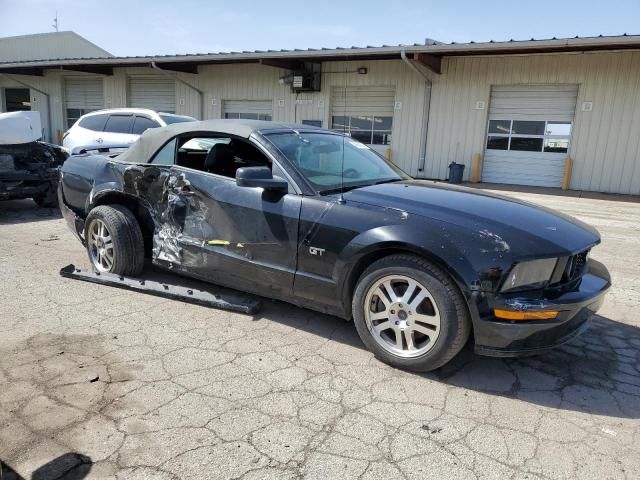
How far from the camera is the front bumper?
2.80m

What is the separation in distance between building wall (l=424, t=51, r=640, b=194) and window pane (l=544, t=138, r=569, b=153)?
229mm

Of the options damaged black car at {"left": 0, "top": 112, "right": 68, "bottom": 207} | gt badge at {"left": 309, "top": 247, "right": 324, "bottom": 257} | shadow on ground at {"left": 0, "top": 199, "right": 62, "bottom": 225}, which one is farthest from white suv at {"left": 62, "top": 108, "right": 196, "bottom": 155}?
gt badge at {"left": 309, "top": 247, "right": 324, "bottom": 257}

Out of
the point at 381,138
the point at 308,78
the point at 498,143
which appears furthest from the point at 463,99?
the point at 308,78

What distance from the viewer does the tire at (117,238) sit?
14.7ft

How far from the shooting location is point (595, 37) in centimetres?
1209

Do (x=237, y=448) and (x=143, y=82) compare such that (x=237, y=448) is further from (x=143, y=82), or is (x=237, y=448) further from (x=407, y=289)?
(x=143, y=82)

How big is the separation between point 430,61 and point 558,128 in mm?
4229

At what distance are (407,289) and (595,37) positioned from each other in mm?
12088

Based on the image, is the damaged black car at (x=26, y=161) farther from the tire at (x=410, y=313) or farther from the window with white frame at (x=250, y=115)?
the window with white frame at (x=250, y=115)

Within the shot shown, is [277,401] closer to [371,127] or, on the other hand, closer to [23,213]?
[23,213]

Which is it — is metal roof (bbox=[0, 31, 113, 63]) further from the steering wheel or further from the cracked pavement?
the steering wheel

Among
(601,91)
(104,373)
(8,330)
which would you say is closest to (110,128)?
(8,330)

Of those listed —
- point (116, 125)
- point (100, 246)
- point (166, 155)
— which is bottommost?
point (100, 246)

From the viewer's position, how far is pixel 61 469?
85.1 inches
